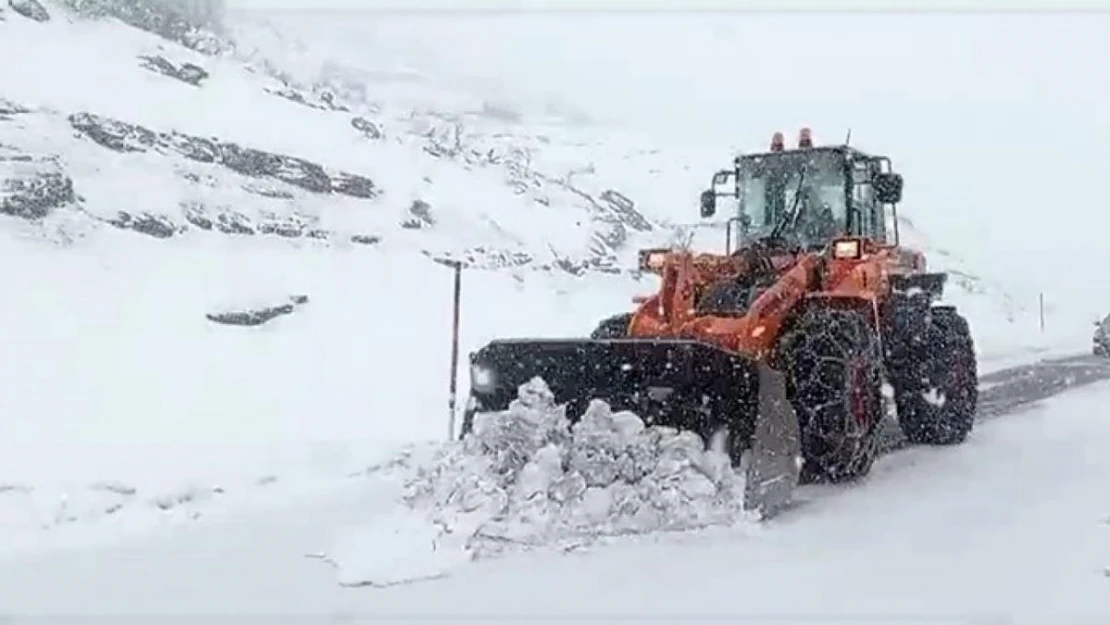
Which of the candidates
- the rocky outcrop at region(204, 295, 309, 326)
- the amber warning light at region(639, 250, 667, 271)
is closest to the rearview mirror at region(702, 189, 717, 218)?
the amber warning light at region(639, 250, 667, 271)

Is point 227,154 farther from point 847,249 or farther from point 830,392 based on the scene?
point 830,392

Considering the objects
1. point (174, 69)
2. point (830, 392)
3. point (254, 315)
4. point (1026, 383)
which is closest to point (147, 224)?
point (254, 315)

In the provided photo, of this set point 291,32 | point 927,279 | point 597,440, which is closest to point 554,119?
point 291,32

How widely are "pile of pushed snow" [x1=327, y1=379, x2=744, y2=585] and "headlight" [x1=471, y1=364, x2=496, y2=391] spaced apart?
0.63 meters

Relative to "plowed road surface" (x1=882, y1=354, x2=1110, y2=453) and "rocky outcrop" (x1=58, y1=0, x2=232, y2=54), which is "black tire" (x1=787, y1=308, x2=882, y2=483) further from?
"rocky outcrop" (x1=58, y1=0, x2=232, y2=54)

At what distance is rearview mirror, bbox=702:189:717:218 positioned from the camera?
9.49 metres

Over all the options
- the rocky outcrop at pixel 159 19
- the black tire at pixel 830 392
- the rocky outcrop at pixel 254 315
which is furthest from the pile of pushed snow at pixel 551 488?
the rocky outcrop at pixel 159 19

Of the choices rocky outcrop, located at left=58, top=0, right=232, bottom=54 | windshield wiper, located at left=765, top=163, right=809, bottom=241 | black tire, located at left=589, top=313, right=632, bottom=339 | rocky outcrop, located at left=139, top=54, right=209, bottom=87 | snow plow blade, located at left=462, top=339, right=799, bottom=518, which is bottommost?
snow plow blade, located at left=462, top=339, right=799, bottom=518

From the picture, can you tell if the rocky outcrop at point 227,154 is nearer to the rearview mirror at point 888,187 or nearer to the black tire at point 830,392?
the rearview mirror at point 888,187

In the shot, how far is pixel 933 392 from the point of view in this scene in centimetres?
983

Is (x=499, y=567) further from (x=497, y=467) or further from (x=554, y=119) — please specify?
(x=554, y=119)

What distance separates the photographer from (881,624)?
184 inches

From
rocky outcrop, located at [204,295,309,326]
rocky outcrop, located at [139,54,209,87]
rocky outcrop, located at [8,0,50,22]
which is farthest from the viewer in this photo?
rocky outcrop, located at [139,54,209,87]

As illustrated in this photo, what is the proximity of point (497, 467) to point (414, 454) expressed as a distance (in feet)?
8.84
